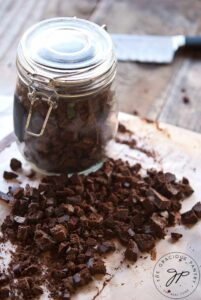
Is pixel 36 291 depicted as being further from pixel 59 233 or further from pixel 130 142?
pixel 130 142

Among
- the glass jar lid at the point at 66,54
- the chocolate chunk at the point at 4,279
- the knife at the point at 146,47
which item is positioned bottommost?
the chocolate chunk at the point at 4,279

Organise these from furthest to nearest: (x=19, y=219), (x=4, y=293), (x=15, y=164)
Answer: (x=15, y=164), (x=19, y=219), (x=4, y=293)

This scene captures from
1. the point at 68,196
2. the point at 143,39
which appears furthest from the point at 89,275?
the point at 143,39

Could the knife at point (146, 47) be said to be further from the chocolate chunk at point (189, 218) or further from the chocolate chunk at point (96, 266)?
the chocolate chunk at point (96, 266)

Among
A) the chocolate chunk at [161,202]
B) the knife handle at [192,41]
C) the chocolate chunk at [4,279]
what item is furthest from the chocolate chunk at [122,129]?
the chocolate chunk at [4,279]

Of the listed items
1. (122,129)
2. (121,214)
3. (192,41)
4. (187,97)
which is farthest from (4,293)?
(192,41)

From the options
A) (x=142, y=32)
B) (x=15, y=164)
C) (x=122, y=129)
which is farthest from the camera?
(x=142, y=32)
